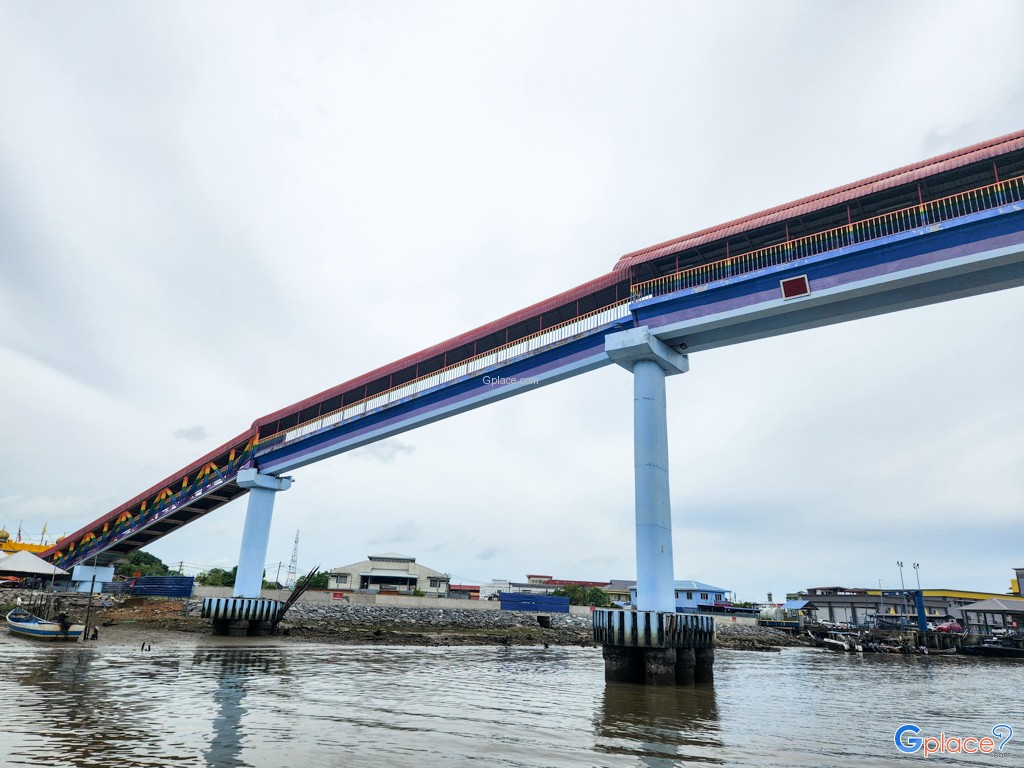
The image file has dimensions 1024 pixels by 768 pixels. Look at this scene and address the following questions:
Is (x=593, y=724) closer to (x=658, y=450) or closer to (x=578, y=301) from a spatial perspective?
(x=658, y=450)

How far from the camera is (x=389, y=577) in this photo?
2766 inches

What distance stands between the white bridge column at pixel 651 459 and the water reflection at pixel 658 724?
2954 millimetres

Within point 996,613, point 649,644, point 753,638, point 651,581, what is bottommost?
point 753,638

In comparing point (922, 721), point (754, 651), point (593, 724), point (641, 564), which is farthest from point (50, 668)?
point (754, 651)

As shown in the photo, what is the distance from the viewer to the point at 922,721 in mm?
15430

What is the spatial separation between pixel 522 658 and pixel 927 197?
2657cm

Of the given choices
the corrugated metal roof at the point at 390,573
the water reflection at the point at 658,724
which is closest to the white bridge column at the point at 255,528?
the water reflection at the point at 658,724

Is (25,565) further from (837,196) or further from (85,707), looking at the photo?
(837,196)

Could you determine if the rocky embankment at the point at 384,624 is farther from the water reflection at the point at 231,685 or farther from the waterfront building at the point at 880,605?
the waterfront building at the point at 880,605

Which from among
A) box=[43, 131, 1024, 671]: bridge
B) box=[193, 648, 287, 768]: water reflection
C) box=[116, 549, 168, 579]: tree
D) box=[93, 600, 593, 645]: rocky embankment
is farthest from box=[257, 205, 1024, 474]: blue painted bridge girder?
box=[116, 549, 168, 579]: tree

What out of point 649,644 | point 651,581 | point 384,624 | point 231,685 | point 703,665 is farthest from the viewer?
Result: point 384,624

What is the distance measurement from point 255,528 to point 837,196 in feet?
114

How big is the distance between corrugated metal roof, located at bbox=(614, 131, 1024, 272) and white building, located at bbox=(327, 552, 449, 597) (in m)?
54.8

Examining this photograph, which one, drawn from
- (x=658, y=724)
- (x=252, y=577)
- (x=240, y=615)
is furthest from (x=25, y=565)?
(x=658, y=724)
